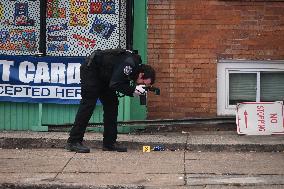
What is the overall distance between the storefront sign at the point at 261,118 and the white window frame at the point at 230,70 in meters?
0.45

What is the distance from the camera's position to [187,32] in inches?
382

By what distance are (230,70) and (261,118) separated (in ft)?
3.25

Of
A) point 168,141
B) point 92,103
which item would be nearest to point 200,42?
point 168,141

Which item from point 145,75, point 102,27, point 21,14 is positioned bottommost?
point 145,75

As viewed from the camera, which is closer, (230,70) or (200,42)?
(200,42)

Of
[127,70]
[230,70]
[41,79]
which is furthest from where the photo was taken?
[230,70]

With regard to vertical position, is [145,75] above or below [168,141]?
above

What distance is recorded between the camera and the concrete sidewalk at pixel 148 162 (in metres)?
6.71

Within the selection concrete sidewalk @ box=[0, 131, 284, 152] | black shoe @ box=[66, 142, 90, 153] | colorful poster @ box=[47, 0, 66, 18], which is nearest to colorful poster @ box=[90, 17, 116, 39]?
colorful poster @ box=[47, 0, 66, 18]

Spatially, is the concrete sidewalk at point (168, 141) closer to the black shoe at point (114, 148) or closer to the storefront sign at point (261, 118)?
the storefront sign at point (261, 118)

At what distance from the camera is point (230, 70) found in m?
9.85

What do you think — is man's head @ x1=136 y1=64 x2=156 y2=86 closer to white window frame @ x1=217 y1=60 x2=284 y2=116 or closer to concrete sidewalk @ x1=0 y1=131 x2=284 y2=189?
concrete sidewalk @ x1=0 y1=131 x2=284 y2=189

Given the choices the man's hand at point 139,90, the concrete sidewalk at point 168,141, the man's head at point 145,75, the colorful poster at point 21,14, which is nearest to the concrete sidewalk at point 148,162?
the concrete sidewalk at point 168,141

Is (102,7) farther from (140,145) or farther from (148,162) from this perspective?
(148,162)
